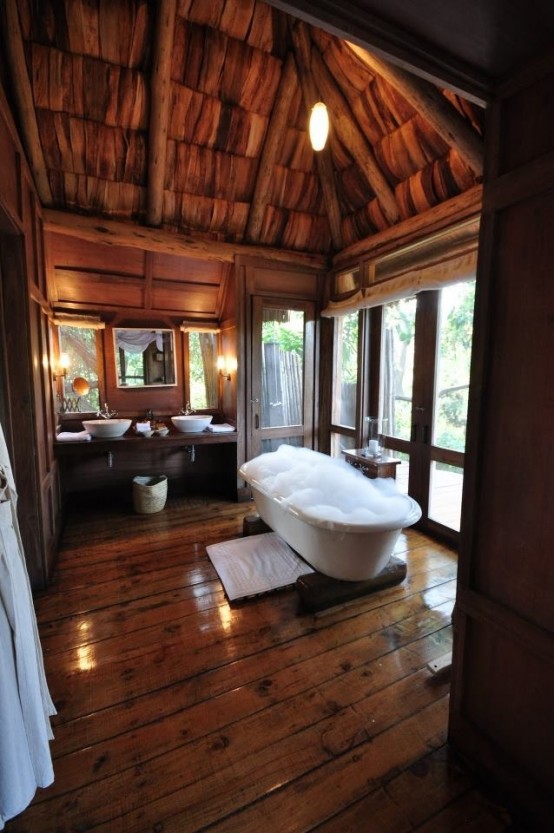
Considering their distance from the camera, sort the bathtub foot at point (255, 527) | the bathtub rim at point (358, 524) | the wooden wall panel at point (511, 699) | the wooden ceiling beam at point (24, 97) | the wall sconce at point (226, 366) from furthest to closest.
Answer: the wall sconce at point (226, 366) < the bathtub foot at point (255, 527) < the wooden ceiling beam at point (24, 97) < the bathtub rim at point (358, 524) < the wooden wall panel at point (511, 699)

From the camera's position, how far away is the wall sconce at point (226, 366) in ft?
13.8

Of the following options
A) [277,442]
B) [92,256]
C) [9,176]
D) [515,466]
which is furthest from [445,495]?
[92,256]

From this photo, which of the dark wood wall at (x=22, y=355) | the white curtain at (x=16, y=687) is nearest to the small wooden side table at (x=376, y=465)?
the dark wood wall at (x=22, y=355)

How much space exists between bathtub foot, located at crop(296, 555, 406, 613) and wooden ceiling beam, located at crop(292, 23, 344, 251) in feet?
11.4

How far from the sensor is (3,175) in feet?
6.45

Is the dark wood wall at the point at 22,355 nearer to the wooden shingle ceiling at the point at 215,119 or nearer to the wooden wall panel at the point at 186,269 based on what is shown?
the wooden shingle ceiling at the point at 215,119

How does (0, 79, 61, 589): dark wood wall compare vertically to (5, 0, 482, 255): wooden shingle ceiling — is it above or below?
below

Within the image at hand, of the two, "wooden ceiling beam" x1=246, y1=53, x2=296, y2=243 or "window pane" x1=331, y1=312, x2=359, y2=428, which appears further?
"window pane" x1=331, y1=312, x2=359, y2=428

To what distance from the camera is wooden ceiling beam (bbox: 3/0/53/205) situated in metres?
2.27

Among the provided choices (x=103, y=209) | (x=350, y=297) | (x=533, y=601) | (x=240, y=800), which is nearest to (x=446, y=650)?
(x=533, y=601)

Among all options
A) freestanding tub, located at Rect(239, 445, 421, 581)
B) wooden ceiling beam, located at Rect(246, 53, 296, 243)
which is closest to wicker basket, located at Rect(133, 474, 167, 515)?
freestanding tub, located at Rect(239, 445, 421, 581)

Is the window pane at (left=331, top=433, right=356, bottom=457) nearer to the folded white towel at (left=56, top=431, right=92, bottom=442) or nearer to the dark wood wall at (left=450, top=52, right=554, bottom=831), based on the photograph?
the folded white towel at (left=56, top=431, right=92, bottom=442)

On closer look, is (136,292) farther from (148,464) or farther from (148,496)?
(148,496)

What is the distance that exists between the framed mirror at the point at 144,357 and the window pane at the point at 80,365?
0.24 meters
